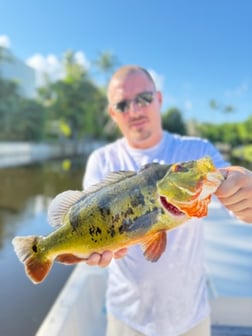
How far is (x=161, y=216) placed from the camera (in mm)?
1193

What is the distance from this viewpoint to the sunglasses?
1976 millimetres

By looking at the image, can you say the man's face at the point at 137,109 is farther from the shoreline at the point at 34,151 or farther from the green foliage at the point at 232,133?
the green foliage at the point at 232,133

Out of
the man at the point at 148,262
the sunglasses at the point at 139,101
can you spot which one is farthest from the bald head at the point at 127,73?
the sunglasses at the point at 139,101

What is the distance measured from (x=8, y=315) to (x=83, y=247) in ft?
12.5

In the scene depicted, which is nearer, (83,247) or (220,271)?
(83,247)

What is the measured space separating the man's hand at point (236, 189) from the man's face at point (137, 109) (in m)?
0.71

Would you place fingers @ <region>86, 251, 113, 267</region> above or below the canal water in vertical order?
above

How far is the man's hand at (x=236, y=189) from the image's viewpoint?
1.31 meters

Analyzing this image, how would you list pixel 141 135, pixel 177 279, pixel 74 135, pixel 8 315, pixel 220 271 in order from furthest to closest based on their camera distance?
pixel 74 135
pixel 8 315
pixel 220 271
pixel 141 135
pixel 177 279

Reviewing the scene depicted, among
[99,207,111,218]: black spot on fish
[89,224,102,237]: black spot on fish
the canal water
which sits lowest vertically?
the canal water

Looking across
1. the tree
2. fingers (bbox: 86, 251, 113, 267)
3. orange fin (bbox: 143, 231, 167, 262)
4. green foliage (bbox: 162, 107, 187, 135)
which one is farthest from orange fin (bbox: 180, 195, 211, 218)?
green foliage (bbox: 162, 107, 187, 135)

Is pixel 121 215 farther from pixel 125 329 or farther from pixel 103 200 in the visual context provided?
pixel 125 329

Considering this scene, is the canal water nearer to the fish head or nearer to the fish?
the fish

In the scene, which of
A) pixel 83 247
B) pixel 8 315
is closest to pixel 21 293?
pixel 8 315
